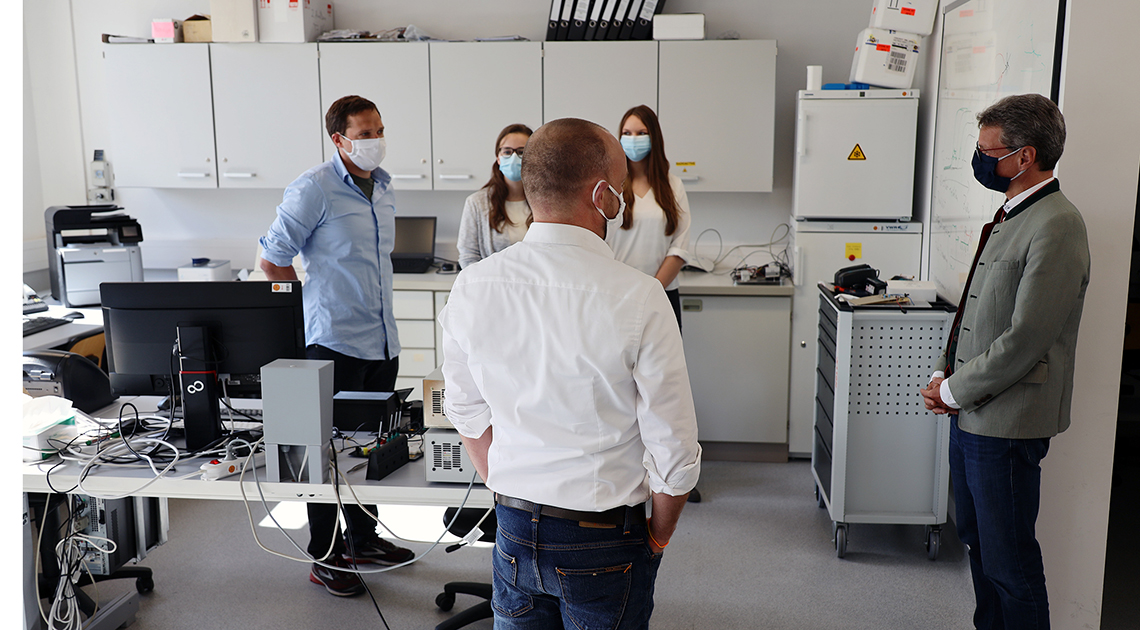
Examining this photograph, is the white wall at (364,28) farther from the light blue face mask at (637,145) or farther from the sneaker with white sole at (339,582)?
the sneaker with white sole at (339,582)

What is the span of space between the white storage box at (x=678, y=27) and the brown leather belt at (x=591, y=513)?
3081mm

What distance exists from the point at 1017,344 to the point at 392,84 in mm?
3219

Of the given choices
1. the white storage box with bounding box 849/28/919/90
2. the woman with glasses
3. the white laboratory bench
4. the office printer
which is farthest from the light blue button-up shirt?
the white storage box with bounding box 849/28/919/90

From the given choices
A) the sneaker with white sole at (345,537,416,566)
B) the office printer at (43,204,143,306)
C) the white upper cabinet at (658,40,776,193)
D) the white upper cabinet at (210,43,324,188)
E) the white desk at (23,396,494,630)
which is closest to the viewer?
the white desk at (23,396,494,630)

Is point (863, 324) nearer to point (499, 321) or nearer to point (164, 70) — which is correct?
point (499, 321)

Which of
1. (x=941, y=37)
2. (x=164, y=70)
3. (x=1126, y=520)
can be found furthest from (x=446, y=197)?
(x=1126, y=520)

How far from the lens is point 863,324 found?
2973 millimetres

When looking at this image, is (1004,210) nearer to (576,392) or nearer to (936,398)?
(936,398)

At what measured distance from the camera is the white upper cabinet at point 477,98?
4.11 metres

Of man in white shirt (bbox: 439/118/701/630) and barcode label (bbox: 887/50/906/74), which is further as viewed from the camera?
barcode label (bbox: 887/50/906/74)

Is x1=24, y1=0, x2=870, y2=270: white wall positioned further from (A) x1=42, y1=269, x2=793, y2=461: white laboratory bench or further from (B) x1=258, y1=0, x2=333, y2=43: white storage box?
(A) x1=42, y1=269, x2=793, y2=461: white laboratory bench

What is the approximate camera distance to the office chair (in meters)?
2.41

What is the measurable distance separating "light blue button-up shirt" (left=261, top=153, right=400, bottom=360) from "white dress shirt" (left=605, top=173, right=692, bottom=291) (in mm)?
949
